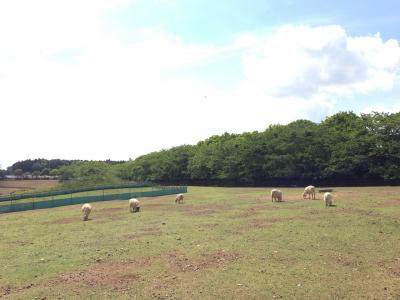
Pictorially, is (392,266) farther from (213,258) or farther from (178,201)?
(178,201)

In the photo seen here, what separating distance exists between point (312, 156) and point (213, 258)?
62149mm

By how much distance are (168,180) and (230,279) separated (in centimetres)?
10075

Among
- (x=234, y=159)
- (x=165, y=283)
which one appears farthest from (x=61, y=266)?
(x=234, y=159)

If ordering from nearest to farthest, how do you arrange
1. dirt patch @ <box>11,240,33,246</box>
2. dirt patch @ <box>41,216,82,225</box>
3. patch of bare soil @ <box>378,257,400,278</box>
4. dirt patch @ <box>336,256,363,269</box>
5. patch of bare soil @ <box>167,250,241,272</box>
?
patch of bare soil @ <box>378,257,400,278</box> < dirt patch @ <box>336,256,363,269</box> < patch of bare soil @ <box>167,250,241,272</box> < dirt patch @ <box>11,240,33,246</box> < dirt patch @ <box>41,216,82,225</box>

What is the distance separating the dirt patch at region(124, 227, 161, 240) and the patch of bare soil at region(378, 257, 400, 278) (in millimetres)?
12739

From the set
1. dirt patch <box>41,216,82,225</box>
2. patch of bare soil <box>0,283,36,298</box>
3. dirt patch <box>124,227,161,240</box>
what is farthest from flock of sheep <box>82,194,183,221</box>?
patch of bare soil <box>0,283,36,298</box>

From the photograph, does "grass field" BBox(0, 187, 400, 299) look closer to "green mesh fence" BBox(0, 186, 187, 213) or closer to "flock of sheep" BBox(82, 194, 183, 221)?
"flock of sheep" BBox(82, 194, 183, 221)

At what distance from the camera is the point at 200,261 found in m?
18.2

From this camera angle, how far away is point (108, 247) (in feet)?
73.3

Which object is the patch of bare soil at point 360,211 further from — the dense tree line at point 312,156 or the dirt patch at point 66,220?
the dense tree line at point 312,156

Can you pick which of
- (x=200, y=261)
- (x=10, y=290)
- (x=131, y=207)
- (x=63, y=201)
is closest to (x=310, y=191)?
(x=131, y=207)

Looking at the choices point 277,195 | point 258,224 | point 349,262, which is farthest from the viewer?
point 277,195

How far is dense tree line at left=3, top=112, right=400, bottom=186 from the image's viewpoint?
70750 mm

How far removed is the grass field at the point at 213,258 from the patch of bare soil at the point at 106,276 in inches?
1.5
